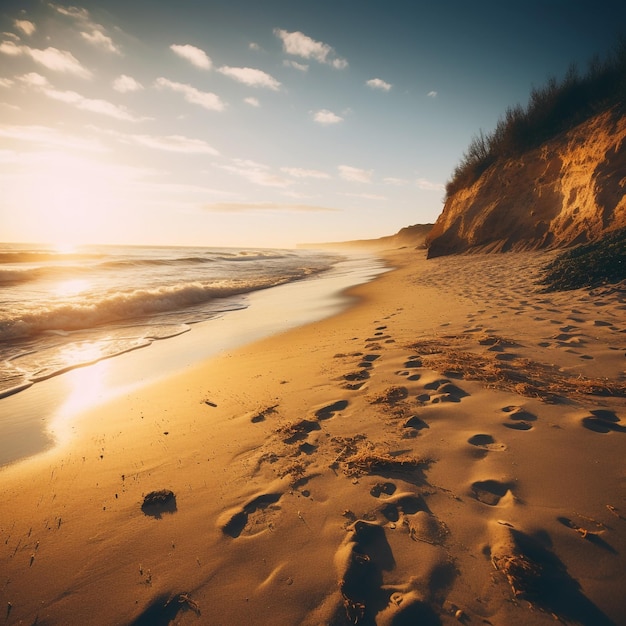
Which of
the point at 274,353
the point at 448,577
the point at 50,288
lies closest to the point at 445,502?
the point at 448,577

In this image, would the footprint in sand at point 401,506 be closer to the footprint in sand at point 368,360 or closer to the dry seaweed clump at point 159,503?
the dry seaweed clump at point 159,503

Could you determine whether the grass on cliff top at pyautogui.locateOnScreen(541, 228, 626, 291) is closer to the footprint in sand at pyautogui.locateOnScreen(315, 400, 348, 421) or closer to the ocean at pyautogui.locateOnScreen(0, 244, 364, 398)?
the footprint in sand at pyautogui.locateOnScreen(315, 400, 348, 421)

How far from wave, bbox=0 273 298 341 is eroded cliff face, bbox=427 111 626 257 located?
1440 cm

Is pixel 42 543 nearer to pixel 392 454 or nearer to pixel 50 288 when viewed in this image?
pixel 392 454

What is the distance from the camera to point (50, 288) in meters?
13.3

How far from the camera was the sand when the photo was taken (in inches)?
56.9

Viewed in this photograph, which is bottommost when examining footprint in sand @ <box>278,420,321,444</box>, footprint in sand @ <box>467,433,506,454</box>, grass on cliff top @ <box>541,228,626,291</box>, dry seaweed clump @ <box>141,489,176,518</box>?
dry seaweed clump @ <box>141,489,176,518</box>

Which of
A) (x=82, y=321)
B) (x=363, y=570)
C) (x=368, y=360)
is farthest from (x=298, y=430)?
(x=82, y=321)

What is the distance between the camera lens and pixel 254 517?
194 cm

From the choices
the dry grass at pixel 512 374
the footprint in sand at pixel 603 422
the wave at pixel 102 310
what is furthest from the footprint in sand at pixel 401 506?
the wave at pixel 102 310

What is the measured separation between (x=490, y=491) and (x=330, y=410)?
1.47m

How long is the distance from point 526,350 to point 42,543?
4.71m

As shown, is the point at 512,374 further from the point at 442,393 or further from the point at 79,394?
the point at 79,394

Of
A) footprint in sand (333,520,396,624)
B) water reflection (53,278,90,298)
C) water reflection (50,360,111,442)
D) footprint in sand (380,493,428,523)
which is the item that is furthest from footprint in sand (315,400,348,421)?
water reflection (53,278,90,298)
